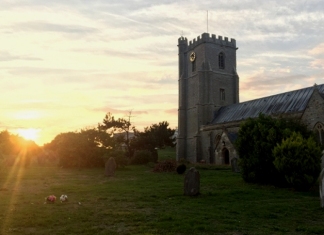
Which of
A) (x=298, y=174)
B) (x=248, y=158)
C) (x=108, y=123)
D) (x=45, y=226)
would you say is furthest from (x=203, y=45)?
(x=45, y=226)

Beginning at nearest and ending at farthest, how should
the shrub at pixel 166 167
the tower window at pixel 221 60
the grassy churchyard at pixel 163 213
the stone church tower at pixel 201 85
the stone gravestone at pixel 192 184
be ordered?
the grassy churchyard at pixel 163 213
the stone gravestone at pixel 192 184
the shrub at pixel 166 167
the stone church tower at pixel 201 85
the tower window at pixel 221 60

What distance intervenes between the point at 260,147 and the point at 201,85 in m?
29.8

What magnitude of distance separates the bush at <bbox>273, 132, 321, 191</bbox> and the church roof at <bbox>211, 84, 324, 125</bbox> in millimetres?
15903

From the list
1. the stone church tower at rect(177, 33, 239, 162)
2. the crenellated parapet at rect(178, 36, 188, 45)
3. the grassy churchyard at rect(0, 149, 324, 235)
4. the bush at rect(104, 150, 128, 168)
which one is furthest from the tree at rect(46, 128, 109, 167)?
the crenellated parapet at rect(178, 36, 188, 45)

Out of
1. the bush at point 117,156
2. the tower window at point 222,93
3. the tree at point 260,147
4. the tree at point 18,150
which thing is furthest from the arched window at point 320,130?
the tree at point 18,150

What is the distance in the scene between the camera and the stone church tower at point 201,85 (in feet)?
155

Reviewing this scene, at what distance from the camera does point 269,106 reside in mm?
37562

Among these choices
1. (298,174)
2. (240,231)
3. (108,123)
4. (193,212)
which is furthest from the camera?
(108,123)

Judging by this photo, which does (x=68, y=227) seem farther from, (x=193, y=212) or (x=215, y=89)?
(x=215, y=89)

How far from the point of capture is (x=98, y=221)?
28.5 feet

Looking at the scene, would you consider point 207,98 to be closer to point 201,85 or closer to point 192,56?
point 201,85

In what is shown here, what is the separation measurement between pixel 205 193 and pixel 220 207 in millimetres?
3073

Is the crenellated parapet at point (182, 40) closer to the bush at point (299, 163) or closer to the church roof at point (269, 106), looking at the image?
the church roof at point (269, 106)

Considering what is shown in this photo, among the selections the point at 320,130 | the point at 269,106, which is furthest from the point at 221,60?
the point at 320,130
